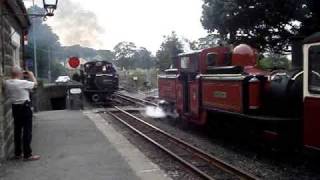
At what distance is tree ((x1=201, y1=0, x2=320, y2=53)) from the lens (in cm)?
2096

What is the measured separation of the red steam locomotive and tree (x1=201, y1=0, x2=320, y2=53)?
671 centimetres

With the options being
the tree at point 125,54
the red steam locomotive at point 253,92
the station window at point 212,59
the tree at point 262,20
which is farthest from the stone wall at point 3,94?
the tree at point 125,54

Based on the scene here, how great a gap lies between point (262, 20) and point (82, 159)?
48.5 ft

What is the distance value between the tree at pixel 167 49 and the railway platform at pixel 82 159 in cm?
3152

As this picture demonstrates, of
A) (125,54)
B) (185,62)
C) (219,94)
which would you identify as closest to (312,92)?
(219,94)

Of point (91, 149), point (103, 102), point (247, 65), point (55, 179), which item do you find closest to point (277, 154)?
point (247, 65)

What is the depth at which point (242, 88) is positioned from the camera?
11406mm

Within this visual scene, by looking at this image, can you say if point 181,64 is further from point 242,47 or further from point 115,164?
point 115,164

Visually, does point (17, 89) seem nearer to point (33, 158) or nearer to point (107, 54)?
point (33, 158)

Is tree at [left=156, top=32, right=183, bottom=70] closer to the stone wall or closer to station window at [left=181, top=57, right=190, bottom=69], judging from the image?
station window at [left=181, top=57, right=190, bottom=69]

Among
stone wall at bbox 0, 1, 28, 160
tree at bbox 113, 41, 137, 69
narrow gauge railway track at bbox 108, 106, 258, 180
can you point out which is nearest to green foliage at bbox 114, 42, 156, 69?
tree at bbox 113, 41, 137, 69

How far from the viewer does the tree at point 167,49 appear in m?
46.8

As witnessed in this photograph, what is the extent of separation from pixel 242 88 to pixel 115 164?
11.2 ft

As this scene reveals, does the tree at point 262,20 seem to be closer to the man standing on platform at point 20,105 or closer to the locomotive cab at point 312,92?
the locomotive cab at point 312,92
